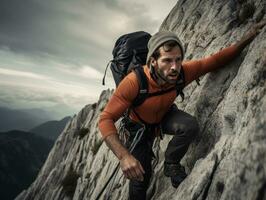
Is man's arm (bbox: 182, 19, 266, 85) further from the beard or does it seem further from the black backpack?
the black backpack

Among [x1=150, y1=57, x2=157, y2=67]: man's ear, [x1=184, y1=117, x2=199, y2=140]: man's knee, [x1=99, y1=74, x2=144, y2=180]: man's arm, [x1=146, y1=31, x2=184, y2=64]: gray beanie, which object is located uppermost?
[x1=146, y1=31, x2=184, y2=64]: gray beanie

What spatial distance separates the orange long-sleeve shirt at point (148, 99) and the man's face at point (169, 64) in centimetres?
40

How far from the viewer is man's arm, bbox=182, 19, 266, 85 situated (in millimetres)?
7840

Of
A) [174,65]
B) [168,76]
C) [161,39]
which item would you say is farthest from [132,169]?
[161,39]

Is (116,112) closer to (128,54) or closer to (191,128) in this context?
(191,128)

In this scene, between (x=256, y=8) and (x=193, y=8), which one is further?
(x=193, y=8)

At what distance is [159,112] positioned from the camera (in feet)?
24.8

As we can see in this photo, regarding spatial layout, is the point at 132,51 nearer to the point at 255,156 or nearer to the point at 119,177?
the point at 255,156

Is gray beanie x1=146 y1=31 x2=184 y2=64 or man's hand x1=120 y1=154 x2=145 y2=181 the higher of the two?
gray beanie x1=146 y1=31 x2=184 y2=64

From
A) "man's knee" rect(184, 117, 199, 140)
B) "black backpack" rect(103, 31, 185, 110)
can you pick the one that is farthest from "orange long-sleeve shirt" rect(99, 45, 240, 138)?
"black backpack" rect(103, 31, 185, 110)

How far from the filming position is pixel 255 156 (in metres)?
4.65

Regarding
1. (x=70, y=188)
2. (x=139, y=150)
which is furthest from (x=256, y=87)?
(x=70, y=188)

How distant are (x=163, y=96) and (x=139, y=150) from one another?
6.57 ft

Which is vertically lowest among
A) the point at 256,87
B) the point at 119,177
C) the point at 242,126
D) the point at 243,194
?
the point at 119,177
